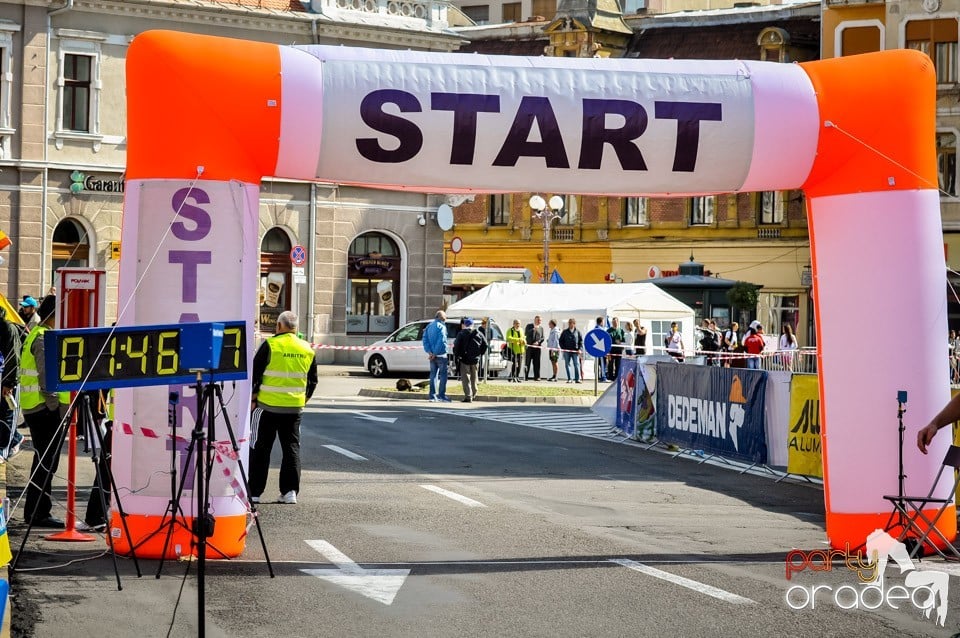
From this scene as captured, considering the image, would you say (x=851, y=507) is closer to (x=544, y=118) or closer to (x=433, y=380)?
(x=544, y=118)

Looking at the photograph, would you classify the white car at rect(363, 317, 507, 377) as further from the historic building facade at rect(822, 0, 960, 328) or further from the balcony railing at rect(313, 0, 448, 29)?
the historic building facade at rect(822, 0, 960, 328)

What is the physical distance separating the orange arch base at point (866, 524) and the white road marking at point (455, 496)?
3971 mm

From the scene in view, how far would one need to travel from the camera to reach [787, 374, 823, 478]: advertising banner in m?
17.5

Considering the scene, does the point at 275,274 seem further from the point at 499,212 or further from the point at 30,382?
the point at 30,382

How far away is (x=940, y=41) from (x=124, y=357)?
44.2m

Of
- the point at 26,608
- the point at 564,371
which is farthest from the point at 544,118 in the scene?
the point at 564,371

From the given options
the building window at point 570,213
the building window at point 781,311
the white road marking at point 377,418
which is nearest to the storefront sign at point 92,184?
the white road marking at point 377,418

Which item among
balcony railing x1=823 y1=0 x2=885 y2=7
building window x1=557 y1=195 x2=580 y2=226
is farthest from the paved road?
building window x1=557 y1=195 x2=580 y2=226

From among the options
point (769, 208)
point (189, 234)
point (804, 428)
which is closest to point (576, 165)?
point (189, 234)

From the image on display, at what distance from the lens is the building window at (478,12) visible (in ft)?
268

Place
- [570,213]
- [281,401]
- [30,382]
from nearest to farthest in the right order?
1. [30,382]
2. [281,401]
3. [570,213]

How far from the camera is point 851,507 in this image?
11797mm

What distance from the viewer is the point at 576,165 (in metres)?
11.8

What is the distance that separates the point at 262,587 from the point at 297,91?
3.66 metres
